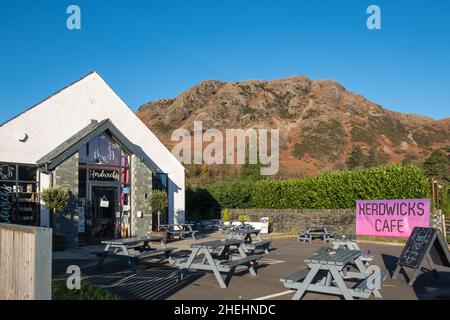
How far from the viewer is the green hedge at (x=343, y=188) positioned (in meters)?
20.9

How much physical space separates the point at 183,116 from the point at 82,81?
77.1 meters

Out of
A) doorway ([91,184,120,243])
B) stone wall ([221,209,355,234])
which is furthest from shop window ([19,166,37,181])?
stone wall ([221,209,355,234])

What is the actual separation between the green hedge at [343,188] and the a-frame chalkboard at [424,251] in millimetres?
10952

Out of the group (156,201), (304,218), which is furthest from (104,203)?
(304,218)

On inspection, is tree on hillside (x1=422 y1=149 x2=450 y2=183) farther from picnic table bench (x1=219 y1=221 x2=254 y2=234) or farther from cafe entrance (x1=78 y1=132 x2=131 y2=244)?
cafe entrance (x1=78 y1=132 x2=131 y2=244)

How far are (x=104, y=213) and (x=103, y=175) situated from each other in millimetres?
1692

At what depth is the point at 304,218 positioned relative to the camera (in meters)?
25.3

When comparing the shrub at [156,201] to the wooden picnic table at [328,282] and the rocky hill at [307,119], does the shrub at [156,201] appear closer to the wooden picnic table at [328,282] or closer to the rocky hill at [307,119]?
the wooden picnic table at [328,282]

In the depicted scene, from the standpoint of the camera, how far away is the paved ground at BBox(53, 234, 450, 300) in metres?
8.54

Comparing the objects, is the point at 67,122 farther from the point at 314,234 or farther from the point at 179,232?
the point at 314,234

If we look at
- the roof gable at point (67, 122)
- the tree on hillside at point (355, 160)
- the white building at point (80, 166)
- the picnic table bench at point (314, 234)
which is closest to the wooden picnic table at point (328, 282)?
the picnic table bench at point (314, 234)
